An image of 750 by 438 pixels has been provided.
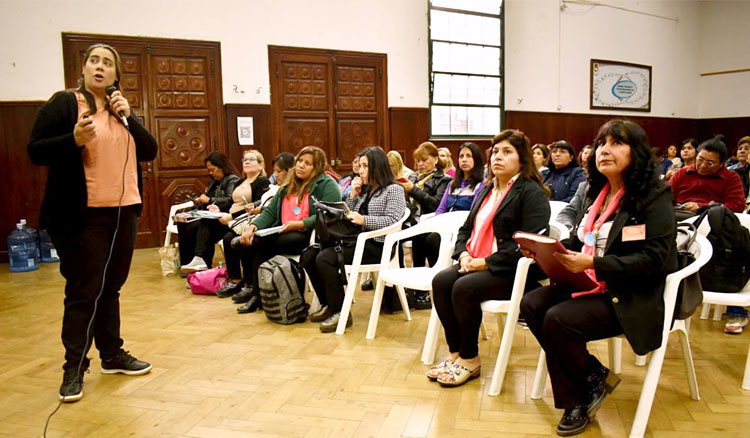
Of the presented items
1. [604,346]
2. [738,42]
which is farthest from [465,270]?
[738,42]

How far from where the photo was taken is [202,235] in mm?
5023

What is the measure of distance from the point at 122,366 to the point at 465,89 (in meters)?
7.24

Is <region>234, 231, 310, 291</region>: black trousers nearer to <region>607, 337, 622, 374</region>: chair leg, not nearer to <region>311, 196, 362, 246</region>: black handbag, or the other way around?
<region>311, 196, 362, 246</region>: black handbag

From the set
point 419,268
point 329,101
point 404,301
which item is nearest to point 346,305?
point 404,301

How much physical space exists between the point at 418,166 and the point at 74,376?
3.32 meters

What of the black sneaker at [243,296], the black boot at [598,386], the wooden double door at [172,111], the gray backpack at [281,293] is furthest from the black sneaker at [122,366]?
the wooden double door at [172,111]

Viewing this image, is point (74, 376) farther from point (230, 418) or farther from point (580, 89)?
point (580, 89)

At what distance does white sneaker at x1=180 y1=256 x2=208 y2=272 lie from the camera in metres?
4.91

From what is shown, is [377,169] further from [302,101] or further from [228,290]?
[302,101]

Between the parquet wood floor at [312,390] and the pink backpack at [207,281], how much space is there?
76cm

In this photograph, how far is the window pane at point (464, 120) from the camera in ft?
28.6

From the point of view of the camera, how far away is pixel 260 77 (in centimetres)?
723

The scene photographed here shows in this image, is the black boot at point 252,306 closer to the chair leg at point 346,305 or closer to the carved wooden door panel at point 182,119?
the chair leg at point 346,305

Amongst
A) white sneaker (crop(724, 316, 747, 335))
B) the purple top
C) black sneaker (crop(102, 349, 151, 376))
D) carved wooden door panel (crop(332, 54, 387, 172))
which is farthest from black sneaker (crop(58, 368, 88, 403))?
carved wooden door panel (crop(332, 54, 387, 172))
